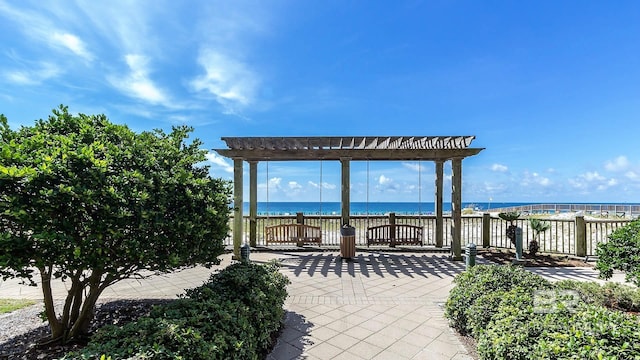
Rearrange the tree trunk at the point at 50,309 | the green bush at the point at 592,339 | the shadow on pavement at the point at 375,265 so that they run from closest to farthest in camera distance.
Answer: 1. the green bush at the point at 592,339
2. the tree trunk at the point at 50,309
3. the shadow on pavement at the point at 375,265

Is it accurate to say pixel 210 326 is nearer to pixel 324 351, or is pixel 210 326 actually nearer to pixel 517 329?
pixel 324 351

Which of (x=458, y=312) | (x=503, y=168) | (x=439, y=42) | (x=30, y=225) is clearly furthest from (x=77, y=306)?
(x=503, y=168)

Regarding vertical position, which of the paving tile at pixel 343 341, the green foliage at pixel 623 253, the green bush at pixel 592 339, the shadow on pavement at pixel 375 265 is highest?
the green foliage at pixel 623 253

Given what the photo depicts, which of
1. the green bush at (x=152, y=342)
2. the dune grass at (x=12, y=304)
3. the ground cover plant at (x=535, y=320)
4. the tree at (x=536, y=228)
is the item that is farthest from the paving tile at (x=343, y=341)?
the tree at (x=536, y=228)

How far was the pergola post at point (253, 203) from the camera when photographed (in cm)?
837

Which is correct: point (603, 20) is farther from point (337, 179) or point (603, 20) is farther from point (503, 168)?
point (503, 168)

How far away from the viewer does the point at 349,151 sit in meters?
7.15

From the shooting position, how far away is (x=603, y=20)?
17.1 ft

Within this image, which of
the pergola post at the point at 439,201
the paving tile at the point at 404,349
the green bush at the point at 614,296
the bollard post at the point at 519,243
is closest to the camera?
the paving tile at the point at 404,349

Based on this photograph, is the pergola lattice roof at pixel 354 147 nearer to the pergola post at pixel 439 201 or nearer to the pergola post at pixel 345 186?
the pergola post at pixel 345 186

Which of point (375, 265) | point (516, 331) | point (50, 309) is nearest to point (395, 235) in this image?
point (375, 265)

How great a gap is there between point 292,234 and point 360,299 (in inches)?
154

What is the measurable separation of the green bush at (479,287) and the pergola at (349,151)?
12.2 ft

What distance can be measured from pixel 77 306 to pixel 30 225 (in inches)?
54.7
